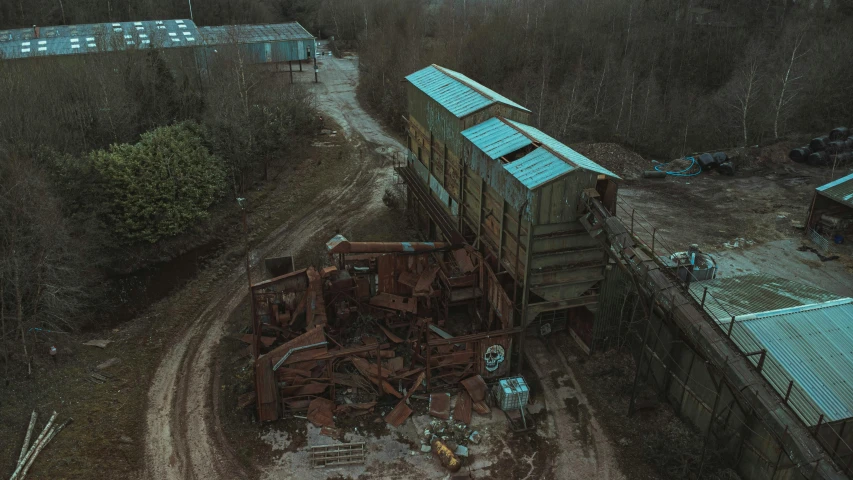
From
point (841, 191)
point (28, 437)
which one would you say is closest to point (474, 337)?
point (28, 437)

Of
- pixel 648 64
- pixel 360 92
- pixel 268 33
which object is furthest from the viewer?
pixel 268 33

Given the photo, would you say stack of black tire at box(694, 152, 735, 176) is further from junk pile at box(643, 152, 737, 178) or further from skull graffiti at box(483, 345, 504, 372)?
skull graffiti at box(483, 345, 504, 372)

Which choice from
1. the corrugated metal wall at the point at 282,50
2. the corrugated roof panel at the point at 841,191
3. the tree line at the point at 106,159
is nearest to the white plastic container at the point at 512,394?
the tree line at the point at 106,159

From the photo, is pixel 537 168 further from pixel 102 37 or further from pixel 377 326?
pixel 102 37

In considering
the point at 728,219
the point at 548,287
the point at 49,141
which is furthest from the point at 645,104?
the point at 49,141

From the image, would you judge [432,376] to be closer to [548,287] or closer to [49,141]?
[548,287]

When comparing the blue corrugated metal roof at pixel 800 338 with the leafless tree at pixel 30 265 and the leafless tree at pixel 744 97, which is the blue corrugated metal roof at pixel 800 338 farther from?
the leafless tree at pixel 744 97
